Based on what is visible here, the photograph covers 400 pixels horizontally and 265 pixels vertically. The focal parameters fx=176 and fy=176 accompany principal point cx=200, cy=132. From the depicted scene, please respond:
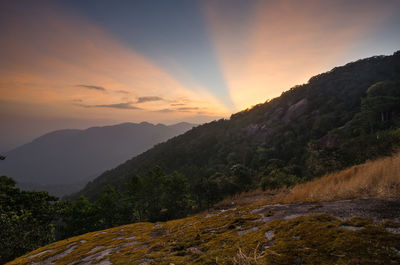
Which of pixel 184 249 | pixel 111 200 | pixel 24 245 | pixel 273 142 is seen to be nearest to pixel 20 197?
pixel 24 245

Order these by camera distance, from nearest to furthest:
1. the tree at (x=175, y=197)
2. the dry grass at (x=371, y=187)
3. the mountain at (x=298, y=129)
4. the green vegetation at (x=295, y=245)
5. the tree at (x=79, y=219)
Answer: the green vegetation at (x=295, y=245) < the dry grass at (x=371, y=187) < the tree at (x=175, y=197) < the tree at (x=79, y=219) < the mountain at (x=298, y=129)

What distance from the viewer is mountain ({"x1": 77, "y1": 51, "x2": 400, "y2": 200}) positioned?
45.1 metres

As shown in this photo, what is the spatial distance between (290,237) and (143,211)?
35.7 metres

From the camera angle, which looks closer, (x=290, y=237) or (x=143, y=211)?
(x=290, y=237)

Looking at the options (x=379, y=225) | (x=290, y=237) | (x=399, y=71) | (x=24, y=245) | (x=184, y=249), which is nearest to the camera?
(x=379, y=225)

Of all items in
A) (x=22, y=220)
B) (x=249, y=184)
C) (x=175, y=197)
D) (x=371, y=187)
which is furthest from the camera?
(x=175, y=197)

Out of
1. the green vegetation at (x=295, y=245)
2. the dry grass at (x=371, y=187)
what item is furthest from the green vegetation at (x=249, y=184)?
the dry grass at (x=371, y=187)

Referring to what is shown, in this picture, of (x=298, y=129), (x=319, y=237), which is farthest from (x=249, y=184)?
(x=298, y=129)

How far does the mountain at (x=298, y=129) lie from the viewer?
1775 inches

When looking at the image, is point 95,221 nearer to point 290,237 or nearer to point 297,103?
point 290,237

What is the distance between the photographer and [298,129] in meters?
74.1

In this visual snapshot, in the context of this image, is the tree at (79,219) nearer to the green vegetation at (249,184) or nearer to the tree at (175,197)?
the green vegetation at (249,184)

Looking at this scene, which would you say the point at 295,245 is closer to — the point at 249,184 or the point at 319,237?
the point at 319,237

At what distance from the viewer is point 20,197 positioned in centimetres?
1967
